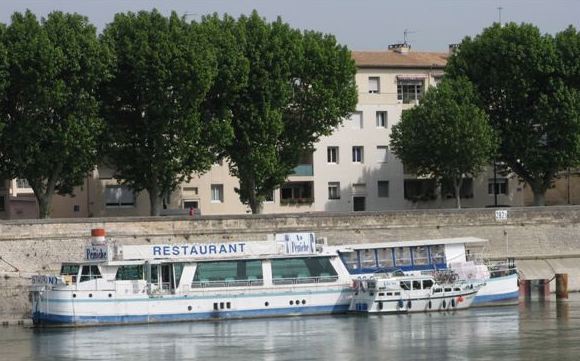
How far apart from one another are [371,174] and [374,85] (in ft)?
15.7

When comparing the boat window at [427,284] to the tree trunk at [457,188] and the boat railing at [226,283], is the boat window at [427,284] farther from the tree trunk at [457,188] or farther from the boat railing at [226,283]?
the tree trunk at [457,188]

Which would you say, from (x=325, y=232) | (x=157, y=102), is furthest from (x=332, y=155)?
(x=157, y=102)

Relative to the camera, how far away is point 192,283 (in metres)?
56.1

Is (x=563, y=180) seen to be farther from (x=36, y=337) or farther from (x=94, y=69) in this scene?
(x=36, y=337)

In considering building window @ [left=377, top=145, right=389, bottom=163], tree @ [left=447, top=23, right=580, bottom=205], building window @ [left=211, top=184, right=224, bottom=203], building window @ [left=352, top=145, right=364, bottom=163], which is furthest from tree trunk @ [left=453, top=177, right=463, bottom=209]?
building window @ [left=211, top=184, right=224, bottom=203]

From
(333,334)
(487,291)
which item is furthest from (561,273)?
(333,334)

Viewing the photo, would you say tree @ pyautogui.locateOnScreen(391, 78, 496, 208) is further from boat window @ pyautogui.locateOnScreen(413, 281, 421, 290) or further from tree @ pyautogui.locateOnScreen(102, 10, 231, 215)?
boat window @ pyautogui.locateOnScreen(413, 281, 421, 290)

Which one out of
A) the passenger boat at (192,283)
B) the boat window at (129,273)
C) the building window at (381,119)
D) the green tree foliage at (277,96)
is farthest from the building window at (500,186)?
the boat window at (129,273)

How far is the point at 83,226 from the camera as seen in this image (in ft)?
201

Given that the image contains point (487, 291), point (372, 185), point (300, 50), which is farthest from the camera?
point (372, 185)

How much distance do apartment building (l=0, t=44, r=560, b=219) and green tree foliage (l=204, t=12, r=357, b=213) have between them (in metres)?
8.08

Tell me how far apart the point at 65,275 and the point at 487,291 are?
15.9 m

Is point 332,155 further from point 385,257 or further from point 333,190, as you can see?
point 385,257

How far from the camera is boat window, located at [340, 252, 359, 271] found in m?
58.2
